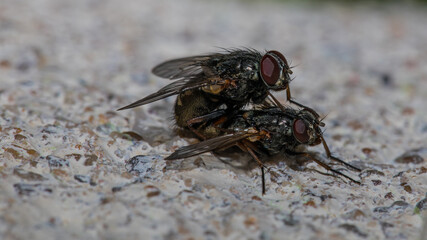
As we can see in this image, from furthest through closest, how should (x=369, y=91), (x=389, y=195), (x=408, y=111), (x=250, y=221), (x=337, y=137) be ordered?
(x=369, y=91) → (x=408, y=111) → (x=337, y=137) → (x=389, y=195) → (x=250, y=221)

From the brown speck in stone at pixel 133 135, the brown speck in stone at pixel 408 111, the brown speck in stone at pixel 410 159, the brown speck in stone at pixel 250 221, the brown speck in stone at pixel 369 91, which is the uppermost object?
the brown speck in stone at pixel 369 91

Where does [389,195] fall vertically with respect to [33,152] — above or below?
above

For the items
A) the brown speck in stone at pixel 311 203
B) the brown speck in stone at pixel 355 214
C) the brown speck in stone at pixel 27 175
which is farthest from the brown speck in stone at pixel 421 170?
the brown speck in stone at pixel 27 175

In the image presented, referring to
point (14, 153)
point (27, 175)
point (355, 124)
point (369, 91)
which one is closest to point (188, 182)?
point (27, 175)

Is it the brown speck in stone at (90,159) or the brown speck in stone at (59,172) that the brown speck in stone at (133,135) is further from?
the brown speck in stone at (59,172)

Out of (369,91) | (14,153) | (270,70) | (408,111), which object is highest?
(369,91)

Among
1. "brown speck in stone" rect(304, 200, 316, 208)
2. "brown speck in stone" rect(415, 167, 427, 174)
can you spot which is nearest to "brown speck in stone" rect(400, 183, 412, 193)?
"brown speck in stone" rect(415, 167, 427, 174)

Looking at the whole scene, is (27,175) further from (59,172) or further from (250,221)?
(250,221)
